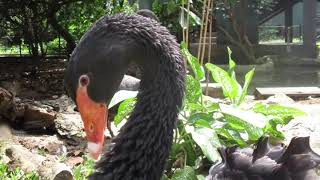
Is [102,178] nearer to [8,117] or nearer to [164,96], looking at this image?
[164,96]

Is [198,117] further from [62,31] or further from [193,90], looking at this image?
[62,31]

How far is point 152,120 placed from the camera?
1.78m

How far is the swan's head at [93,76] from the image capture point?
5.59 feet

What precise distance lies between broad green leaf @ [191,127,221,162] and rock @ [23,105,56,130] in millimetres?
2348

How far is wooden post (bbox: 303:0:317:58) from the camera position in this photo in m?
12.6

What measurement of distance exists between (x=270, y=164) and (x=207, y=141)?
1.90 ft

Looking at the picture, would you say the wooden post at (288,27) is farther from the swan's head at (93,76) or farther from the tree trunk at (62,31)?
the swan's head at (93,76)

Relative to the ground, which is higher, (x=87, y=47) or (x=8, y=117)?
(x=87, y=47)

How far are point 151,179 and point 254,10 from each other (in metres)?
12.8

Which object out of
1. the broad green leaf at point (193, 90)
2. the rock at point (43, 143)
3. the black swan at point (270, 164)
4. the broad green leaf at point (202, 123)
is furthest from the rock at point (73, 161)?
the black swan at point (270, 164)

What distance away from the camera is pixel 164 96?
1.78 metres

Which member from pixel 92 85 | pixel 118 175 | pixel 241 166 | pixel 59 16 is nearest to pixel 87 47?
pixel 92 85

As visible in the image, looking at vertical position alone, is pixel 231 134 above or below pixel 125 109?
below

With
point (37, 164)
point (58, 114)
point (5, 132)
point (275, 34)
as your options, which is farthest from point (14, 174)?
point (275, 34)
